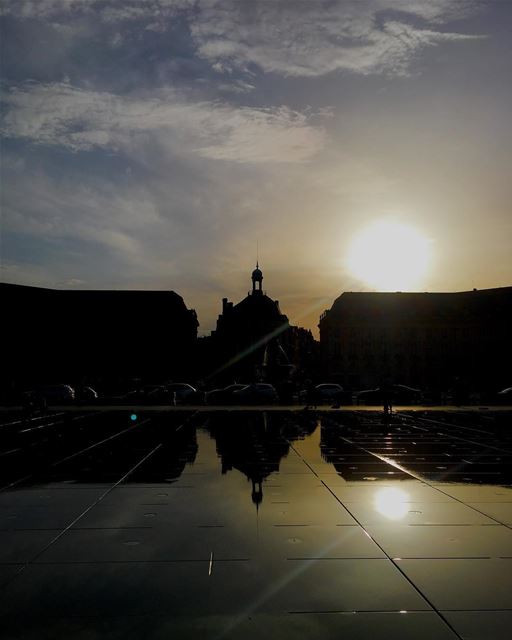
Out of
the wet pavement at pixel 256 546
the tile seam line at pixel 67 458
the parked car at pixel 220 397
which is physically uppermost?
the parked car at pixel 220 397

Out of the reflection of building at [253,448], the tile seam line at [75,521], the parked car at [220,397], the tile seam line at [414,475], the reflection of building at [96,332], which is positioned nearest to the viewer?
the tile seam line at [75,521]

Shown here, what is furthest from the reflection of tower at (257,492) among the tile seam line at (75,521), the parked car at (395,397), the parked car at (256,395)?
the parked car at (395,397)

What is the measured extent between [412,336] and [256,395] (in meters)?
70.4

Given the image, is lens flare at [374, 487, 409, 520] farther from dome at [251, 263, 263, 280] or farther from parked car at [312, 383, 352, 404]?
dome at [251, 263, 263, 280]

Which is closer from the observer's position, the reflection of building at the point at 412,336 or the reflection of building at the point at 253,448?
the reflection of building at the point at 253,448

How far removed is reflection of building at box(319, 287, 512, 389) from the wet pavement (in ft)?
329

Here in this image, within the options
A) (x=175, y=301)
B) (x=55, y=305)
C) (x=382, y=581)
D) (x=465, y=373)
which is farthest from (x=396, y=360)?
(x=382, y=581)

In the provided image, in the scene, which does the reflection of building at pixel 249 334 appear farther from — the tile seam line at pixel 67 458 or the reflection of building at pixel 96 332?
the tile seam line at pixel 67 458

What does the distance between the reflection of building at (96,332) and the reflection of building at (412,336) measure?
24.9 metres

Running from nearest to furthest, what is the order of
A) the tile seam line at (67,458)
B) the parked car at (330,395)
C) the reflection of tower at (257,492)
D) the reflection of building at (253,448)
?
the reflection of tower at (257,492) < the tile seam line at (67,458) < the reflection of building at (253,448) < the parked car at (330,395)

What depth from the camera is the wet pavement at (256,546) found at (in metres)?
5.36

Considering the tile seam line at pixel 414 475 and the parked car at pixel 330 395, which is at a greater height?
the parked car at pixel 330 395

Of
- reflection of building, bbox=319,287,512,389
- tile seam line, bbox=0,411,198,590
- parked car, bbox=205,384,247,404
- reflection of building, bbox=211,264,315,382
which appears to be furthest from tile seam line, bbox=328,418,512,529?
reflection of building, bbox=319,287,512,389

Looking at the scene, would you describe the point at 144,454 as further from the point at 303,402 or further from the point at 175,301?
the point at 175,301
